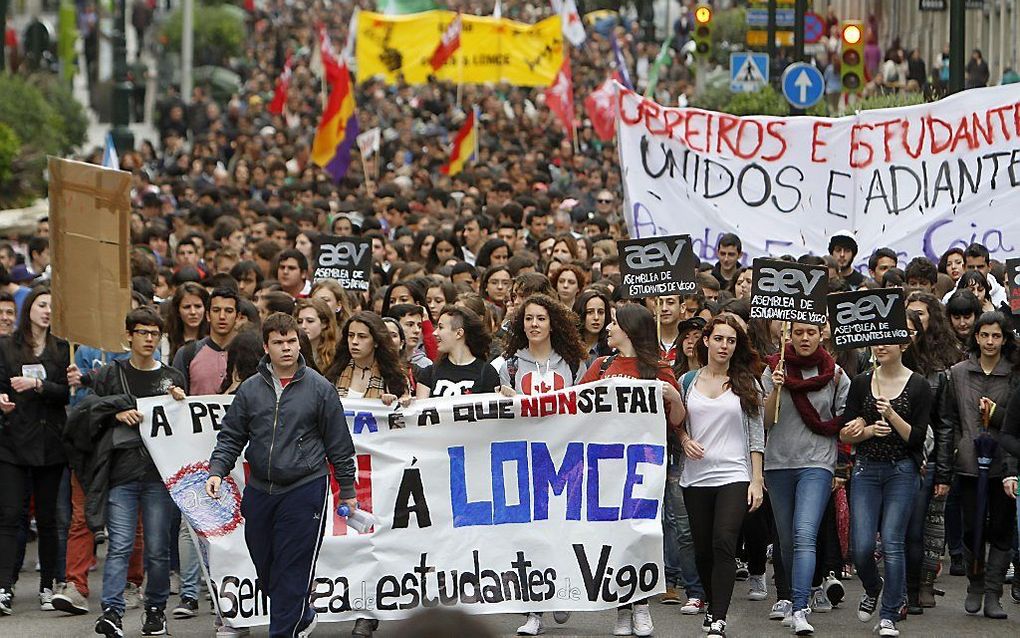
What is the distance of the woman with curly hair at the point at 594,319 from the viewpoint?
468 inches

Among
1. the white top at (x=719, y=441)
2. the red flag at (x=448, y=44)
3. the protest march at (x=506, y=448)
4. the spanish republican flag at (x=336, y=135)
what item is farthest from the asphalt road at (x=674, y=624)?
the red flag at (x=448, y=44)

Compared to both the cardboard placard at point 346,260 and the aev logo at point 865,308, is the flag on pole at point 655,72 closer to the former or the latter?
the cardboard placard at point 346,260

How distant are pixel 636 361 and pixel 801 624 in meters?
1.45

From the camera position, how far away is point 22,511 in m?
11.2

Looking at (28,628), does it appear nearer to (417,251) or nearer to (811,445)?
(811,445)

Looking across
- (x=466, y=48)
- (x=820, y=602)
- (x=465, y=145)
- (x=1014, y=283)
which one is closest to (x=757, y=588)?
(x=820, y=602)

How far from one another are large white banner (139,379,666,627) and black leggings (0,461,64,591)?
4.06ft

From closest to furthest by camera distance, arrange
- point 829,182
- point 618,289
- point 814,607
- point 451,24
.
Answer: point 814,607 → point 618,289 → point 829,182 → point 451,24

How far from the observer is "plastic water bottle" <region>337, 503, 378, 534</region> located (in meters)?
9.34

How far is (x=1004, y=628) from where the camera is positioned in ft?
34.8

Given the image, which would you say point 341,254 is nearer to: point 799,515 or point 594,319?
point 594,319

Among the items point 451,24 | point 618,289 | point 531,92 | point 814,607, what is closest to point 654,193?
point 618,289

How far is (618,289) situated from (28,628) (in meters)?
4.14

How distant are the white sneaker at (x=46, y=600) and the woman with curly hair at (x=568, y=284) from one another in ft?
11.9
